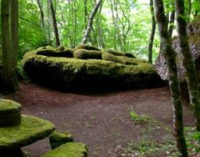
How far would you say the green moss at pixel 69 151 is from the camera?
579cm

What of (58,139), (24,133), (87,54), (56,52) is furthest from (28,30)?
(24,133)

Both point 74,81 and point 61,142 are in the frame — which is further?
point 74,81

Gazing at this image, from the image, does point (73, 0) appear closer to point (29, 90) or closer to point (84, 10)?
point (84, 10)

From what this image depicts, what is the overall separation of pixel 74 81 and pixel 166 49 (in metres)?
9.93

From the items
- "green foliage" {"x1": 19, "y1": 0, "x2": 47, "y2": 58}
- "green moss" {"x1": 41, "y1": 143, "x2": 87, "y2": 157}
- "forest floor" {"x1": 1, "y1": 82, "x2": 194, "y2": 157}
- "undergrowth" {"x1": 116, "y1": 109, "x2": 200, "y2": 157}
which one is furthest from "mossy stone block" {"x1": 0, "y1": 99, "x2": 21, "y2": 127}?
"green foliage" {"x1": 19, "y1": 0, "x2": 47, "y2": 58}

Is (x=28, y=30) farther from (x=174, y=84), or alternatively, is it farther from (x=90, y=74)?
(x=174, y=84)

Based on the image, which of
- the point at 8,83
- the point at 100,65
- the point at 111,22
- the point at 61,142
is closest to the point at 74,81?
the point at 100,65

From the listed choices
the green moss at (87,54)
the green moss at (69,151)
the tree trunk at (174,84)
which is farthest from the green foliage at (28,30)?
the tree trunk at (174,84)

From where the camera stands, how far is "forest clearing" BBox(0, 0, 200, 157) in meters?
5.74

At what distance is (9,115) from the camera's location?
5926mm

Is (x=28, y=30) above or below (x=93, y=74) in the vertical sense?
above

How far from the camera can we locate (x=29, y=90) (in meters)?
14.2

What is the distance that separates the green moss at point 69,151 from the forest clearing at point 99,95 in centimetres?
2

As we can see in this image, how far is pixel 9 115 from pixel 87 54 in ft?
33.7
